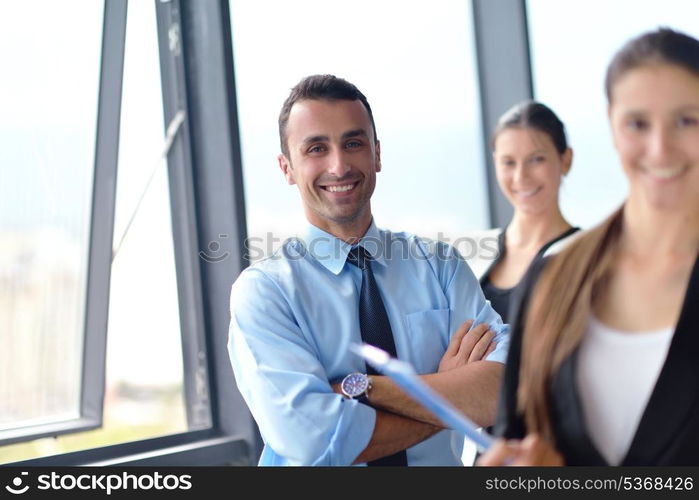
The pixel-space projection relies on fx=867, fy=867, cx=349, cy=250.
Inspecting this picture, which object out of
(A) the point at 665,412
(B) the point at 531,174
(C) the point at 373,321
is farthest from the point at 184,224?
(A) the point at 665,412

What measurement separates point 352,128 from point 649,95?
0.81 metres

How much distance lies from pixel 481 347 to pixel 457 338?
56 millimetres

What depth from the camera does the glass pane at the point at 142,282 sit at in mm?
2840

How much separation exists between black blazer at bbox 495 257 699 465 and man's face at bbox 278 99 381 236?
0.80 meters

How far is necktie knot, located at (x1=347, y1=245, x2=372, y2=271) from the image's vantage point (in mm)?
1790

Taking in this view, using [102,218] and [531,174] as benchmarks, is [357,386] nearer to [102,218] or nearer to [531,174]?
[531,174]

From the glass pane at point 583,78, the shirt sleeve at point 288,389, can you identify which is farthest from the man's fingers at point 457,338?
the glass pane at point 583,78

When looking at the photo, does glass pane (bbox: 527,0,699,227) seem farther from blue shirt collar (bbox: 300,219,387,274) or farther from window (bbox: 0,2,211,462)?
blue shirt collar (bbox: 300,219,387,274)

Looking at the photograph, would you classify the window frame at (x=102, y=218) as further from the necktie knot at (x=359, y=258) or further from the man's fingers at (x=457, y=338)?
the man's fingers at (x=457, y=338)

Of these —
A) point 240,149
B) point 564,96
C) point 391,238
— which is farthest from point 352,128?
point 564,96

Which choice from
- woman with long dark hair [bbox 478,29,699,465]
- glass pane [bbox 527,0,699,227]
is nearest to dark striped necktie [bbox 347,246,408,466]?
woman with long dark hair [bbox 478,29,699,465]

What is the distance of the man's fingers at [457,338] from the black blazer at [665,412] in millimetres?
630

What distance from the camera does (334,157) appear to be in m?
1.74

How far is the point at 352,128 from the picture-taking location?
1743mm
